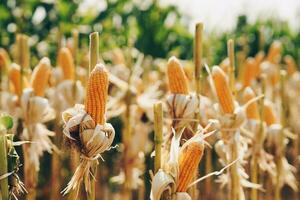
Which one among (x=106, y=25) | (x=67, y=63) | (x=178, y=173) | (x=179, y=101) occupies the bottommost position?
(x=178, y=173)

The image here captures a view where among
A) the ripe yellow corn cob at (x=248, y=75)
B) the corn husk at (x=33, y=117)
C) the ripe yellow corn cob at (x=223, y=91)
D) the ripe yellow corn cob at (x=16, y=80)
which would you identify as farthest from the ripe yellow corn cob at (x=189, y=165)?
the ripe yellow corn cob at (x=248, y=75)

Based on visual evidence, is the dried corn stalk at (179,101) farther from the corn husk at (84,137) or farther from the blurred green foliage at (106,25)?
the blurred green foliage at (106,25)

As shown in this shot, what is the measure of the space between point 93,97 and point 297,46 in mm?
4769

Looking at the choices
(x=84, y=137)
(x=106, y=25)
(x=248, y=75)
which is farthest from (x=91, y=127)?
(x=106, y=25)

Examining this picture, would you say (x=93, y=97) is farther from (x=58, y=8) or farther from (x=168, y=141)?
(x=58, y=8)

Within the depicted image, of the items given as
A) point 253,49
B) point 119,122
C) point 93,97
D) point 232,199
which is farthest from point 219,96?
point 253,49

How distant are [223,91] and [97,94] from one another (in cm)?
43

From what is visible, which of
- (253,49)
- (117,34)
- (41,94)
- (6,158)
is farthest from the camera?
(253,49)

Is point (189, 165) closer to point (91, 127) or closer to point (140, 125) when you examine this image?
point (91, 127)

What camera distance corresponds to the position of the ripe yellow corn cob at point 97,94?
0.97 metres

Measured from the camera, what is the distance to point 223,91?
4.33 feet

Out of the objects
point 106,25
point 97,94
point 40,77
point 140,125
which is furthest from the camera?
point 106,25

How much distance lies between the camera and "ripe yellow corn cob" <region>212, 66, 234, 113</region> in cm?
132

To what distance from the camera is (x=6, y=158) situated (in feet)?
3.08
